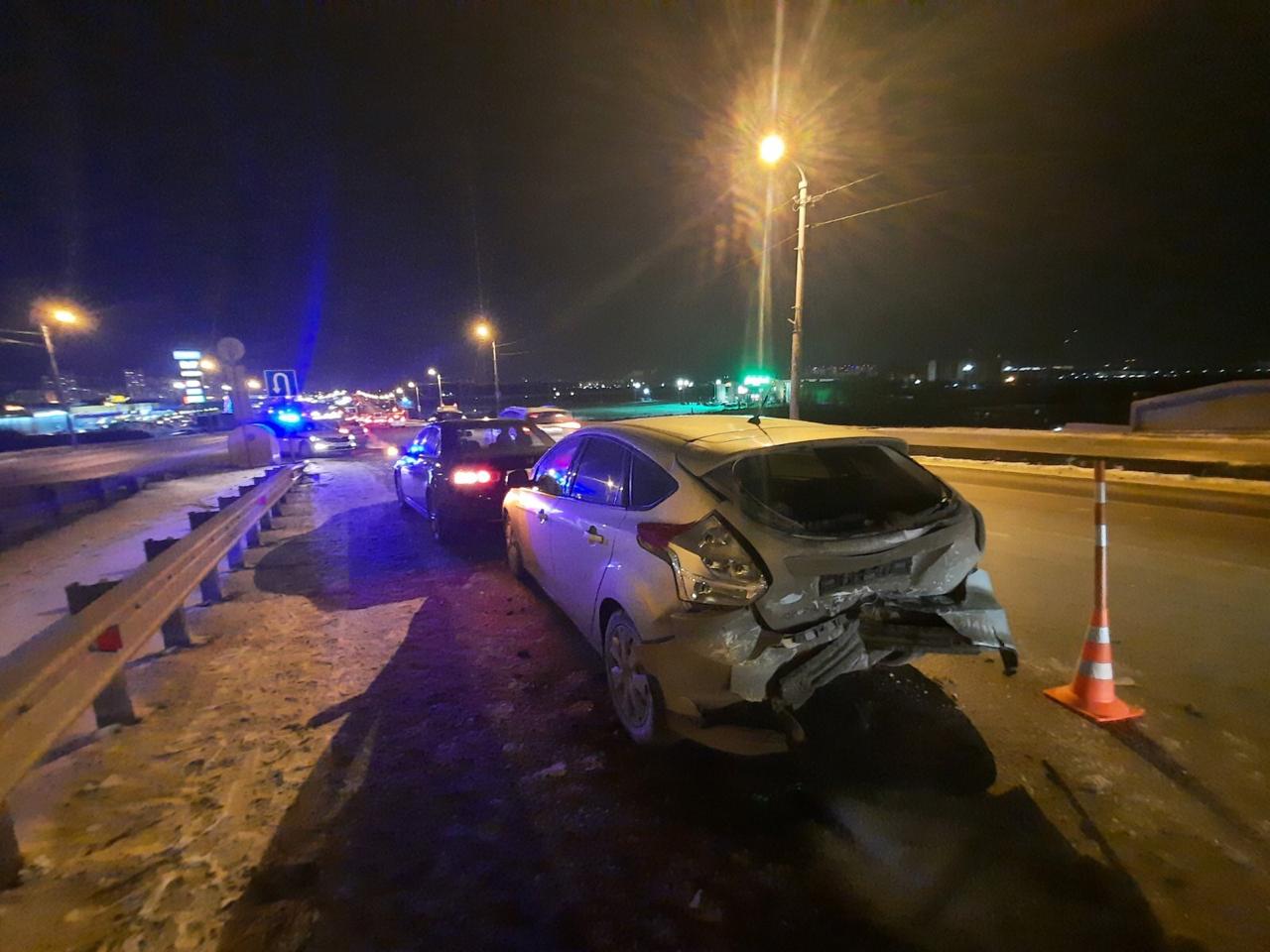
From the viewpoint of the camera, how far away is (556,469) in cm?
498

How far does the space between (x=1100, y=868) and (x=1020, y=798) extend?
0.41 m

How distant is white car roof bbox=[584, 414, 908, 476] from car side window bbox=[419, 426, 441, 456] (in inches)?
183

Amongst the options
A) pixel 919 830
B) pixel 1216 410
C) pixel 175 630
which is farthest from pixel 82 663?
pixel 1216 410

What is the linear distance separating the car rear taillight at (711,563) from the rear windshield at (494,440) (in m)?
5.35

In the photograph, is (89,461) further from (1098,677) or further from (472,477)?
(1098,677)

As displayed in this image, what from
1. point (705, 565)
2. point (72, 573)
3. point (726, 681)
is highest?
point (705, 565)

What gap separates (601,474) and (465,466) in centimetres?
388

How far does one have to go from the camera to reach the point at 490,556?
7.16m

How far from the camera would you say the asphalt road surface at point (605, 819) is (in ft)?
6.93

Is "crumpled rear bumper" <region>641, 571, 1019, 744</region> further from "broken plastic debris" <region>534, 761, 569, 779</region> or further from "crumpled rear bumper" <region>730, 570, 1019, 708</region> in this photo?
"broken plastic debris" <region>534, 761, 569, 779</region>

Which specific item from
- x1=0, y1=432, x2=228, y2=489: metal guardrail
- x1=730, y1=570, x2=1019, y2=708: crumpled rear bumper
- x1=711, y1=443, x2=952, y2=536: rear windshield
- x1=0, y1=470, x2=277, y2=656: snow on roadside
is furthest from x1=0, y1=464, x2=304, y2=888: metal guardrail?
x1=0, y1=432, x2=228, y2=489: metal guardrail

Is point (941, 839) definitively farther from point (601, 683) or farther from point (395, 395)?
point (395, 395)

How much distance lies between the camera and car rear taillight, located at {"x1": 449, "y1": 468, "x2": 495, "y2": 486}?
7.38m

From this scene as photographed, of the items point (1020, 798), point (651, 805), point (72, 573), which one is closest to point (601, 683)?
point (651, 805)
